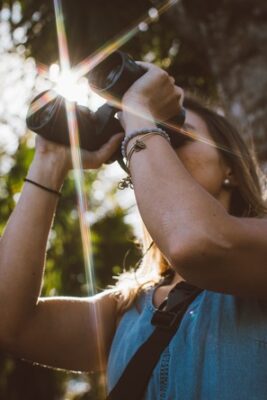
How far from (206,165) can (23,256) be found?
2.20 ft

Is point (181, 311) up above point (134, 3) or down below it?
below

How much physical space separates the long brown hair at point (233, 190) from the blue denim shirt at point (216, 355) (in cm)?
37

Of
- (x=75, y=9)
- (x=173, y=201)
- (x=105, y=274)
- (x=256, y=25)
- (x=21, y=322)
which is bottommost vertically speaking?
(x=21, y=322)

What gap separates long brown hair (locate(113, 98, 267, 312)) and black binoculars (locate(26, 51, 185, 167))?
235 mm

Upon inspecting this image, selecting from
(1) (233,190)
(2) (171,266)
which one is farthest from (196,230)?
(1) (233,190)

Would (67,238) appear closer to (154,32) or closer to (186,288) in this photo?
(154,32)

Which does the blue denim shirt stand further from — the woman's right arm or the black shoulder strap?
Result: the woman's right arm

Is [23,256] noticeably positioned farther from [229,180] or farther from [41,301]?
[229,180]

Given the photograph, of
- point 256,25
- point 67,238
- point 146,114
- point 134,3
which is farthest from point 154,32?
point 146,114

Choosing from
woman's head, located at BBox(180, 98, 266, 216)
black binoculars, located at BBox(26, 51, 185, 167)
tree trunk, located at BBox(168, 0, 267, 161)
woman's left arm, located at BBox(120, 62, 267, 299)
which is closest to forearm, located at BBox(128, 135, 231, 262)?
woman's left arm, located at BBox(120, 62, 267, 299)

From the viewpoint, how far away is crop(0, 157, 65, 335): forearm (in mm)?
1516

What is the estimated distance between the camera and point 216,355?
3.80ft

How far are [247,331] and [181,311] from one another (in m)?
0.22

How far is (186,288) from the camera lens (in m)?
1.41
